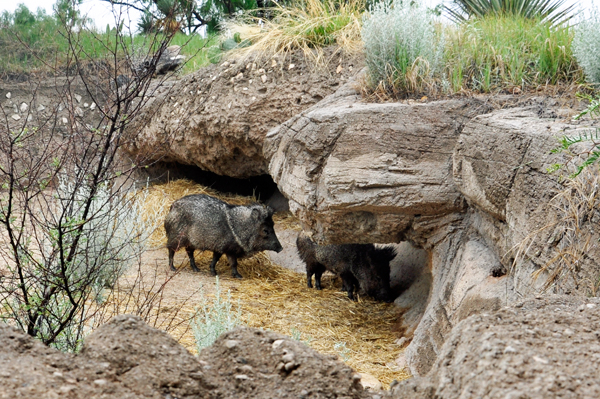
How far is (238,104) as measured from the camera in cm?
775

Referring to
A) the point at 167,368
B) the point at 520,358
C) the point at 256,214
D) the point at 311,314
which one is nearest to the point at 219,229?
the point at 256,214

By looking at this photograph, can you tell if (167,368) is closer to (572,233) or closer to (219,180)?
(572,233)

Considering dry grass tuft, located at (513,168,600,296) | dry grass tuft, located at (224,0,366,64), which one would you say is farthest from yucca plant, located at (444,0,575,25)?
dry grass tuft, located at (513,168,600,296)

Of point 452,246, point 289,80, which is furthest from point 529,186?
point 289,80

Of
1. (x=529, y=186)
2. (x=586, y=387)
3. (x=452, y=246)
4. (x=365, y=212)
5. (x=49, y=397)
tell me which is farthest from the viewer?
(x=365, y=212)

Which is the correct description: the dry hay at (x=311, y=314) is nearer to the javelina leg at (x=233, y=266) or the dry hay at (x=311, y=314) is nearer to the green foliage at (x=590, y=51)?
the javelina leg at (x=233, y=266)

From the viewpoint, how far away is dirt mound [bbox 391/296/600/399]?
1.44 m

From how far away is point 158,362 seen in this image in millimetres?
1869

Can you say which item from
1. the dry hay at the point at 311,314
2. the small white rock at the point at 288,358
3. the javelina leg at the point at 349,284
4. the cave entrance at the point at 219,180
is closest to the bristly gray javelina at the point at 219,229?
the dry hay at the point at 311,314

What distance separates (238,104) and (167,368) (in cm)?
615

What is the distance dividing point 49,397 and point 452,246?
3669mm

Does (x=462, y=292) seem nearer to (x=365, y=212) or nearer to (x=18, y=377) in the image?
(x=365, y=212)

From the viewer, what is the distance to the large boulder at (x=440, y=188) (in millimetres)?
3484

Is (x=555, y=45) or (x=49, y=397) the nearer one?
(x=49, y=397)
